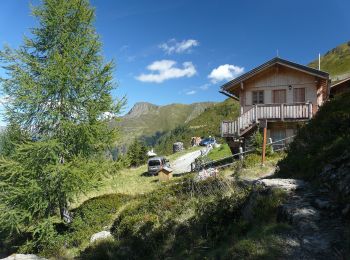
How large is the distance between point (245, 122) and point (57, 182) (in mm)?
15325

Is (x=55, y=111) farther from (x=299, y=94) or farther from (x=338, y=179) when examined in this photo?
(x=299, y=94)

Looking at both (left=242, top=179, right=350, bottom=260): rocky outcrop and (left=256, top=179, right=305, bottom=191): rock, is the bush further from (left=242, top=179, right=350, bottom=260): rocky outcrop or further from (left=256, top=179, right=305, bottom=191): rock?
(left=242, top=179, right=350, bottom=260): rocky outcrop

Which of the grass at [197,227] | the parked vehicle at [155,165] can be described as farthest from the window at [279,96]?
the grass at [197,227]

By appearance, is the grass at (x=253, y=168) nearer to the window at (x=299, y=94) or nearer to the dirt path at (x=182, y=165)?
the window at (x=299, y=94)

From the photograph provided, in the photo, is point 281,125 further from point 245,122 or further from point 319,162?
point 319,162

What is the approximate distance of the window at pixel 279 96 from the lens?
2823cm

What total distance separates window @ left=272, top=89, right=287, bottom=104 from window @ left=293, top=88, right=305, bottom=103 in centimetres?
82

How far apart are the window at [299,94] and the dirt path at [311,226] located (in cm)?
2055

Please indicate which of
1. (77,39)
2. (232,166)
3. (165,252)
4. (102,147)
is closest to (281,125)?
(232,166)

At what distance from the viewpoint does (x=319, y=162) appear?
9.84 meters

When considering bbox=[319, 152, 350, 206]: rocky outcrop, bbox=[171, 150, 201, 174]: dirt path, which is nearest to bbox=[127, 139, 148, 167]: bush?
bbox=[171, 150, 201, 174]: dirt path

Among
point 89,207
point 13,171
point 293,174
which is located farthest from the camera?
point 89,207

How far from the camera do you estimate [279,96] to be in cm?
2838

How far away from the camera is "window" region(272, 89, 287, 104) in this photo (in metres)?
28.2
